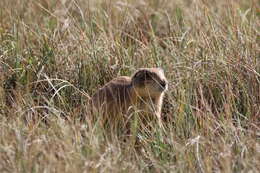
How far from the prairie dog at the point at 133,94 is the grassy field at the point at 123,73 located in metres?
0.13

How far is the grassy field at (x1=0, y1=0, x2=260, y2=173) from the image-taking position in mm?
5016

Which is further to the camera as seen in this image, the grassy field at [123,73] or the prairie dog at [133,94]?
the prairie dog at [133,94]

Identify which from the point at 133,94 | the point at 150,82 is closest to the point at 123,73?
the point at 133,94

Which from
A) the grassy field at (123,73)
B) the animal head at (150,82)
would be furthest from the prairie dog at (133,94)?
the grassy field at (123,73)

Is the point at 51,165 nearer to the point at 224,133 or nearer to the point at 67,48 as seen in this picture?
the point at 224,133

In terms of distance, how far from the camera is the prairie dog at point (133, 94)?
6289 mm

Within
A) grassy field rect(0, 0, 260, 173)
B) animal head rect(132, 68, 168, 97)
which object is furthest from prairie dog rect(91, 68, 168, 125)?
grassy field rect(0, 0, 260, 173)

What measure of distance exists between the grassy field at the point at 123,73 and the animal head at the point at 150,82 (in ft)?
0.35

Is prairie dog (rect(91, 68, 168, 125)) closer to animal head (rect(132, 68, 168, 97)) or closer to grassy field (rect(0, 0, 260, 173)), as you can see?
animal head (rect(132, 68, 168, 97))

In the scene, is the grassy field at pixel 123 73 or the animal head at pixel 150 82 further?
the animal head at pixel 150 82

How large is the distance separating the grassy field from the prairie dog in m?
0.13

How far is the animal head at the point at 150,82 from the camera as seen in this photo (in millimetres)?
6277

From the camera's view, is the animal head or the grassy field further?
the animal head

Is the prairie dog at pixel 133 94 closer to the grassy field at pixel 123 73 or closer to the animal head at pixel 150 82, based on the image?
the animal head at pixel 150 82
